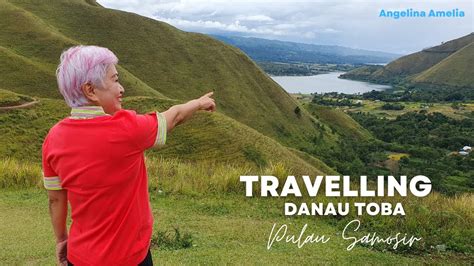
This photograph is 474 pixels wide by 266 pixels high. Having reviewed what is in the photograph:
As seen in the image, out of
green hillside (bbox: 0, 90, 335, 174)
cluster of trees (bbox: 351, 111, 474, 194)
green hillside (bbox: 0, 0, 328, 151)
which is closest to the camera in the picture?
green hillside (bbox: 0, 90, 335, 174)

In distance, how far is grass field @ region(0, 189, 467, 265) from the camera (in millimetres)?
6078

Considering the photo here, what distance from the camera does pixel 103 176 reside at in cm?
256

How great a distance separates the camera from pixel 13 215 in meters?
8.26

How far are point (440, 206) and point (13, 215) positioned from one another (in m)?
8.00

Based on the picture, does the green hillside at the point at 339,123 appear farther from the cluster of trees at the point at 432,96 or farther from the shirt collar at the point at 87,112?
the shirt collar at the point at 87,112

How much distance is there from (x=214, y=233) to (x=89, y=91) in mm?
5058

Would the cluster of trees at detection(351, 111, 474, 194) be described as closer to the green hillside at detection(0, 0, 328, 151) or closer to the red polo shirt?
the green hillside at detection(0, 0, 328, 151)

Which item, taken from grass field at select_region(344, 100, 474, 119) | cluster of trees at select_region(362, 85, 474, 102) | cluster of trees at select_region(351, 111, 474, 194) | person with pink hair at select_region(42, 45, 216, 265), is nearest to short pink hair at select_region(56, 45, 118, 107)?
person with pink hair at select_region(42, 45, 216, 265)

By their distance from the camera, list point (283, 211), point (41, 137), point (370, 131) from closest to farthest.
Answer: point (283, 211), point (41, 137), point (370, 131)

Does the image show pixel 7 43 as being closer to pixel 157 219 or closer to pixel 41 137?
pixel 41 137

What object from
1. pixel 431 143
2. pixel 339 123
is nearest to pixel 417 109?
pixel 431 143

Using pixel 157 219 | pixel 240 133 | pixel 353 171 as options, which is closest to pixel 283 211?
pixel 157 219

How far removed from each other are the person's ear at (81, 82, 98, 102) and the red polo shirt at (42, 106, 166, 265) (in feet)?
0.18

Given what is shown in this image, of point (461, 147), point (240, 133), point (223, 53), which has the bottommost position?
point (461, 147)
